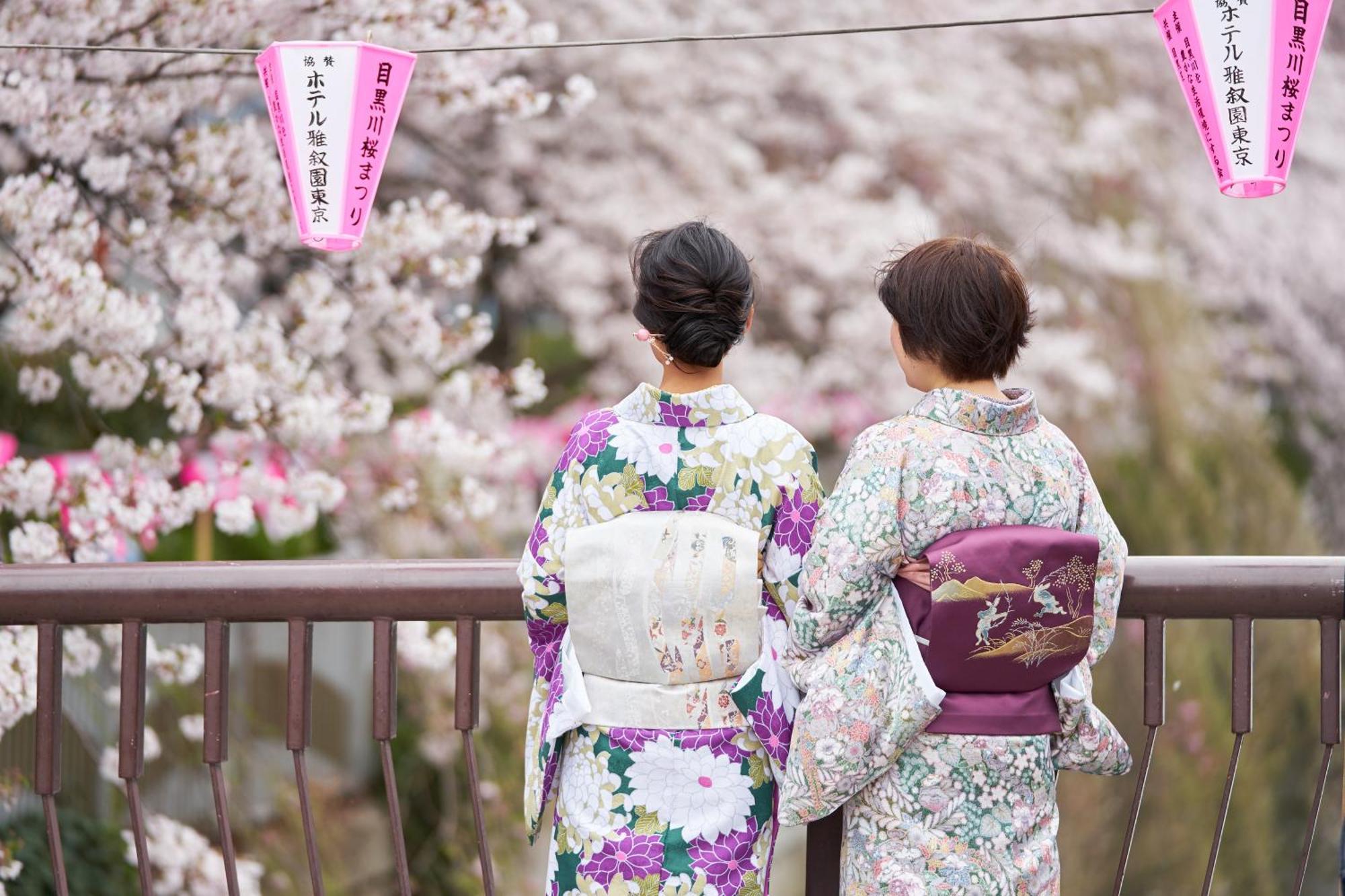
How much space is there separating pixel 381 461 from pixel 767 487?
10.00 ft

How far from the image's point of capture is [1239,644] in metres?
2.18

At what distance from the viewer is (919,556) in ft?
5.65

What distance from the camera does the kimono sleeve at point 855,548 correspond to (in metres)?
1.70

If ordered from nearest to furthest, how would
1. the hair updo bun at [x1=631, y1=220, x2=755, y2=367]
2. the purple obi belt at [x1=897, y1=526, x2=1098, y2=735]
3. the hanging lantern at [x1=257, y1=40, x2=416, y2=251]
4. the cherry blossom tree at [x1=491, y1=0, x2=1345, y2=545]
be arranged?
1. the purple obi belt at [x1=897, y1=526, x2=1098, y2=735]
2. the hair updo bun at [x1=631, y1=220, x2=755, y2=367]
3. the hanging lantern at [x1=257, y1=40, x2=416, y2=251]
4. the cherry blossom tree at [x1=491, y1=0, x2=1345, y2=545]

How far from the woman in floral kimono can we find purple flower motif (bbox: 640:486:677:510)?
23cm

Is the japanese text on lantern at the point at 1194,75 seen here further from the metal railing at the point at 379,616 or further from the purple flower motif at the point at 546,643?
the purple flower motif at the point at 546,643

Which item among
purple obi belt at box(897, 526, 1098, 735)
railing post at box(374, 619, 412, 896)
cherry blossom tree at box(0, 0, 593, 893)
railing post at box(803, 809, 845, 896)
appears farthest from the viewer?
cherry blossom tree at box(0, 0, 593, 893)

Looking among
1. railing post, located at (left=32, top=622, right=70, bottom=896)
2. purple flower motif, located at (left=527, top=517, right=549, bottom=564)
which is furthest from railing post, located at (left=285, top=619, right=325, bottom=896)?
purple flower motif, located at (left=527, top=517, right=549, bottom=564)

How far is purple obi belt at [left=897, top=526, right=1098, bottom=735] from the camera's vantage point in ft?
5.44

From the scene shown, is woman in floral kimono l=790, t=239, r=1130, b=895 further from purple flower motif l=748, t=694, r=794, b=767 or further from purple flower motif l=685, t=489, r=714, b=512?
purple flower motif l=685, t=489, r=714, b=512

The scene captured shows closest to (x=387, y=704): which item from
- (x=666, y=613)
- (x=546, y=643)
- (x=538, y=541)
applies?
(x=546, y=643)

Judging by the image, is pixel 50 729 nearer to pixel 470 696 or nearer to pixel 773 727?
pixel 470 696

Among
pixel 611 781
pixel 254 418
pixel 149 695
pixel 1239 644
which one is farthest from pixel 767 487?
pixel 149 695

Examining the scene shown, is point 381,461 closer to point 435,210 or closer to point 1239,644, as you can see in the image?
point 435,210
